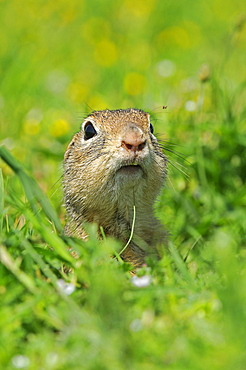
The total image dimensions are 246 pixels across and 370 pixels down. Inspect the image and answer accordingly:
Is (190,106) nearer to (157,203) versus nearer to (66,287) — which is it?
(157,203)

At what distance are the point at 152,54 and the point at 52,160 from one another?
4.39 metres

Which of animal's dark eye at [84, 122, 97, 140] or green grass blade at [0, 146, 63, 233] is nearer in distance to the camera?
green grass blade at [0, 146, 63, 233]

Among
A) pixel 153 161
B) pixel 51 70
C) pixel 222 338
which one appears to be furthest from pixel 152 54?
pixel 222 338

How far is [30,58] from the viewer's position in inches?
367

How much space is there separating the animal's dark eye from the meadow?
26.7 inches

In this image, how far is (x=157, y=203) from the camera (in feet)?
18.2

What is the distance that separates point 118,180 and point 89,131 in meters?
0.76

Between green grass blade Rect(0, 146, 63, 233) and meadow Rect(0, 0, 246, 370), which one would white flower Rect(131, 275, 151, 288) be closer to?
meadow Rect(0, 0, 246, 370)

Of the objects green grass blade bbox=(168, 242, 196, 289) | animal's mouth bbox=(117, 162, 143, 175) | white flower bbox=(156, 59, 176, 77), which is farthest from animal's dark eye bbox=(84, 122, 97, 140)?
white flower bbox=(156, 59, 176, 77)

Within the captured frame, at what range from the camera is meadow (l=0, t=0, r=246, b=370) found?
276 cm

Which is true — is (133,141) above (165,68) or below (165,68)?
below

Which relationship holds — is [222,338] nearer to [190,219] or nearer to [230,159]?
[190,219]

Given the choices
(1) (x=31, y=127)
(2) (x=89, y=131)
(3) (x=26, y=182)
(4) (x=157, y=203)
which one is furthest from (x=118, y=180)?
(1) (x=31, y=127)

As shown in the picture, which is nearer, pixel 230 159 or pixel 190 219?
pixel 190 219
